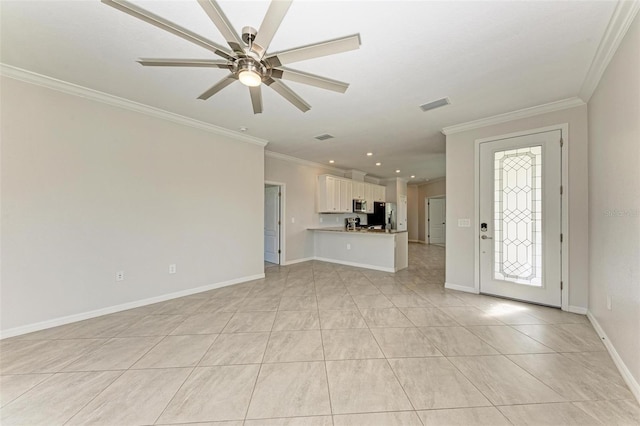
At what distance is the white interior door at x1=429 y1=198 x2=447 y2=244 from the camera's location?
1018 cm

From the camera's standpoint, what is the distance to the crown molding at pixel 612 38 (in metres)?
1.66

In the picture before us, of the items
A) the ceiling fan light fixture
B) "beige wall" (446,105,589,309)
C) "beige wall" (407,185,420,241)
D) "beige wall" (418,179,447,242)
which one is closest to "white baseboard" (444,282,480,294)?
"beige wall" (446,105,589,309)

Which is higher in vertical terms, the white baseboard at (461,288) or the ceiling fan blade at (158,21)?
the ceiling fan blade at (158,21)

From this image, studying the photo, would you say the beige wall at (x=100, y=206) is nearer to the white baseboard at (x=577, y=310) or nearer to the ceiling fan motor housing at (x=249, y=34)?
the ceiling fan motor housing at (x=249, y=34)

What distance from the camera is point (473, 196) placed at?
3.79 meters

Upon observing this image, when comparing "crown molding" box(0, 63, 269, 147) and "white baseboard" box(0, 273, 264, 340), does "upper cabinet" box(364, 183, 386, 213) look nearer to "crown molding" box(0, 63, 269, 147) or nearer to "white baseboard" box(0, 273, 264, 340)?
"crown molding" box(0, 63, 269, 147)

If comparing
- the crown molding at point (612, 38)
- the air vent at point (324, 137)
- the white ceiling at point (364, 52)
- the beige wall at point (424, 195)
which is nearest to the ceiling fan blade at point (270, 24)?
the white ceiling at point (364, 52)

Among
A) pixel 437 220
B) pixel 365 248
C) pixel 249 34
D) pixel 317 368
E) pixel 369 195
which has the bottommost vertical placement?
pixel 317 368

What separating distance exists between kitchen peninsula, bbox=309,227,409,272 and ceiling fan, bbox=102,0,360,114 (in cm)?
402

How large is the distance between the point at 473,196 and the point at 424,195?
7.40 metres

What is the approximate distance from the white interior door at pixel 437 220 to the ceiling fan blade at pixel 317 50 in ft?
32.8

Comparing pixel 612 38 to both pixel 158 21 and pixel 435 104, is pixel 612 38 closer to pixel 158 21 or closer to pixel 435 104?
pixel 435 104

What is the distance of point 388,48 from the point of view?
208 cm

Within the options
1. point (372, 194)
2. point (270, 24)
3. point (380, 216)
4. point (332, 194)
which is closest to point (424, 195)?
point (380, 216)
